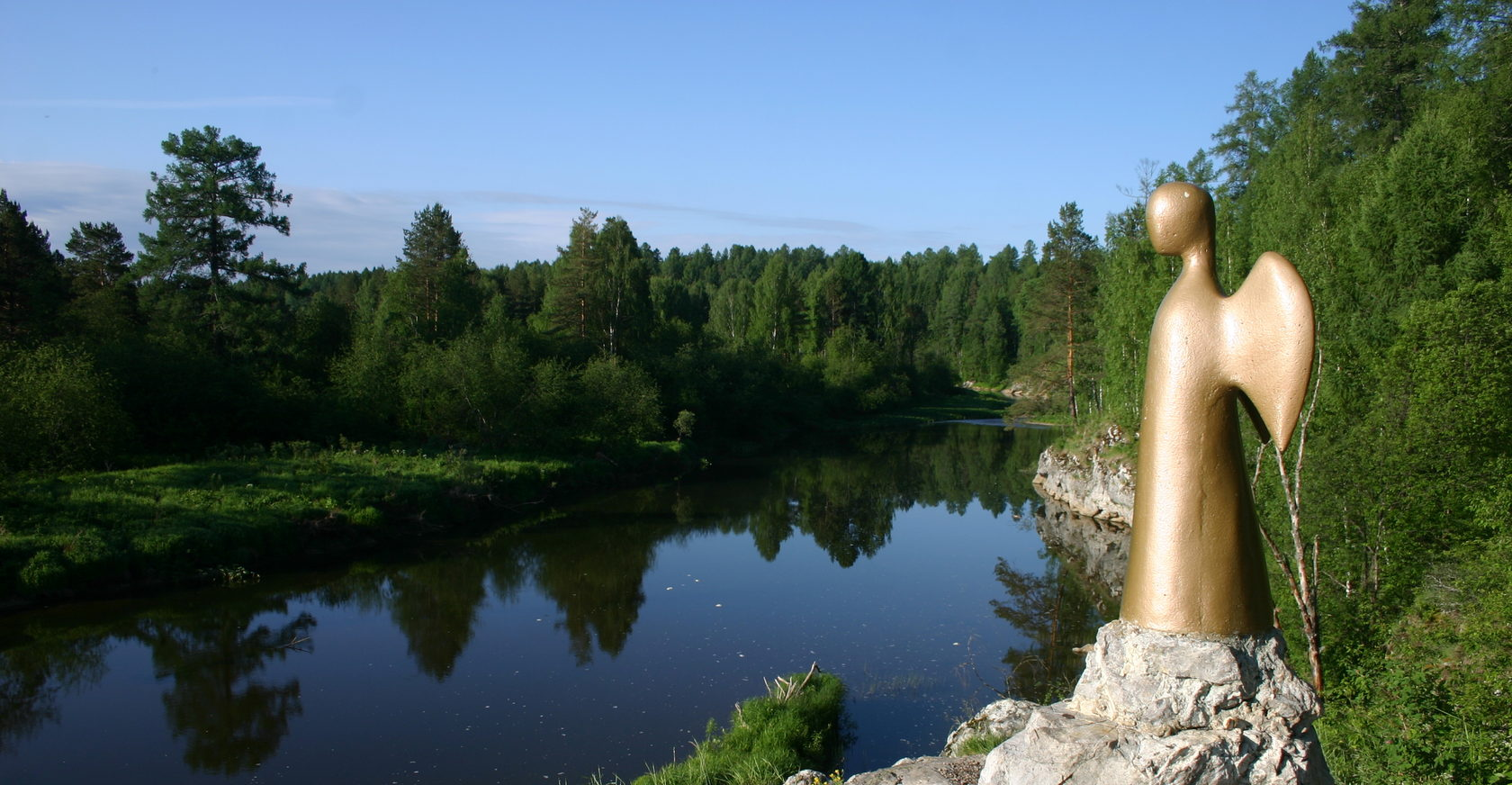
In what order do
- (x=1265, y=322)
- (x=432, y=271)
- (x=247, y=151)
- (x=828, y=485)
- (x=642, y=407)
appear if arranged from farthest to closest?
(x=432, y=271), (x=642, y=407), (x=828, y=485), (x=247, y=151), (x=1265, y=322)

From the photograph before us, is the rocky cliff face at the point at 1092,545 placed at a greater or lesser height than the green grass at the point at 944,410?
lesser

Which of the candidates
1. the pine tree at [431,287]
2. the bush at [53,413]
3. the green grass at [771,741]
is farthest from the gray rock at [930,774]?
the pine tree at [431,287]

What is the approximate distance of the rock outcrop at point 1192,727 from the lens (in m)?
4.24

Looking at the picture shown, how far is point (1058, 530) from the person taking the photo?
27531mm

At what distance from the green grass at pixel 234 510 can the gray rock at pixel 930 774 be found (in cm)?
1844

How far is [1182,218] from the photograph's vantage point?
15.3ft

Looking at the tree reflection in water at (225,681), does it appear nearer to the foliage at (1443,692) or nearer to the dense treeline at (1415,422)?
the foliage at (1443,692)

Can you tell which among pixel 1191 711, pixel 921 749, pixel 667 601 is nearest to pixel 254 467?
pixel 667 601

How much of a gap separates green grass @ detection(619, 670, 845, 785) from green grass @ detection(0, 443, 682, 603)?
46.1ft

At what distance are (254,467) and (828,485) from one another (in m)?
20.5

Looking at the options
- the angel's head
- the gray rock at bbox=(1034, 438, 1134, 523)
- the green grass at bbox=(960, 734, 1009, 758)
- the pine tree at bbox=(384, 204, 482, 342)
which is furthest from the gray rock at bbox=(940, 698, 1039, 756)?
the pine tree at bbox=(384, 204, 482, 342)

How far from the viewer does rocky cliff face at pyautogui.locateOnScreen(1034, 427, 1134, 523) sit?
26812 mm

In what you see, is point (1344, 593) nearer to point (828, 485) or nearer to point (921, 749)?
point (921, 749)

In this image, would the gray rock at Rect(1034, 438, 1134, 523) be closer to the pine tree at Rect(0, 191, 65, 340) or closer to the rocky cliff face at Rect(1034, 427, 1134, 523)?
the rocky cliff face at Rect(1034, 427, 1134, 523)
